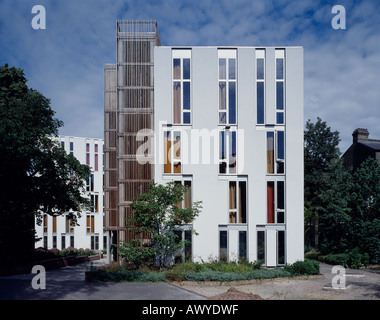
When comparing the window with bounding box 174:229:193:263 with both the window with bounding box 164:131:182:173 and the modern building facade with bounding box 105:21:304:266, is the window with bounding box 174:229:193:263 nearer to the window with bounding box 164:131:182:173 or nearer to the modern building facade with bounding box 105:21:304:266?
the modern building facade with bounding box 105:21:304:266

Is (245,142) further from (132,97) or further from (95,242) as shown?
(95,242)

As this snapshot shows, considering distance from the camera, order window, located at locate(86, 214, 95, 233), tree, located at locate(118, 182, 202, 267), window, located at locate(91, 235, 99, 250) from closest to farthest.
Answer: tree, located at locate(118, 182, 202, 267) → window, located at locate(86, 214, 95, 233) → window, located at locate(91, 235, 99, 250)

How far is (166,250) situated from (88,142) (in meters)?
35.4

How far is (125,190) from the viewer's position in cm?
2089

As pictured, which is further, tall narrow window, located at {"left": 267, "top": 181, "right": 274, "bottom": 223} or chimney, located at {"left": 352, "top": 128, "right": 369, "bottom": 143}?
chimney, located at {"left": 352, "top": 128, "right": 369, "bottom": 143}

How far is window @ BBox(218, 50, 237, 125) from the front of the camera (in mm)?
19281

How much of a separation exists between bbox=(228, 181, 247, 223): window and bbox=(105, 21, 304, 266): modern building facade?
0.20ft

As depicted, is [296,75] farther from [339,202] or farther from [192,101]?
[339,202]

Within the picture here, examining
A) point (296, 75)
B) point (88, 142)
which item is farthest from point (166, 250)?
point (88, 142)

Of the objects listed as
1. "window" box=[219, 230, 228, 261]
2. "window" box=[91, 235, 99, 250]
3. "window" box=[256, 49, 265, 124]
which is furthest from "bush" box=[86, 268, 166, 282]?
"window" box=[91, 235, 99, 250]

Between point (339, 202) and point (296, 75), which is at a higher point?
point (296, 75)

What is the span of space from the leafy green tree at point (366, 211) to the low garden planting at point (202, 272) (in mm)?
→ 7018

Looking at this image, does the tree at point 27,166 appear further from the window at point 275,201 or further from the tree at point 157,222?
the window at point 275,201

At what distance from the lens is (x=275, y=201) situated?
1884 cm
